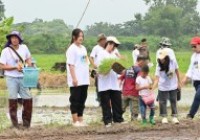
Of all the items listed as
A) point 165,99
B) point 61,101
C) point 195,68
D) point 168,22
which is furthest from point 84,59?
point 168,22

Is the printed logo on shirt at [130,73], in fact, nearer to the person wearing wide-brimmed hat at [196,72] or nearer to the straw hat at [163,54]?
the straw hat at [163,54]

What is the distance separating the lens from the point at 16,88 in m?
10.3

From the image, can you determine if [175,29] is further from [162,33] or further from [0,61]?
[0,61]

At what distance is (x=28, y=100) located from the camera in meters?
10.4

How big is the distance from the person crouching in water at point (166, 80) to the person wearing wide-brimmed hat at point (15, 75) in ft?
8.31

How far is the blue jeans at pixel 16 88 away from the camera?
33.6 feet

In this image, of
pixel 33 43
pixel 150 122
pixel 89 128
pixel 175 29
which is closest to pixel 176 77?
pixel 150 122

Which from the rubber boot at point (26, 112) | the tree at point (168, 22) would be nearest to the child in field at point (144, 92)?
the rubber boot at point (26, 112)

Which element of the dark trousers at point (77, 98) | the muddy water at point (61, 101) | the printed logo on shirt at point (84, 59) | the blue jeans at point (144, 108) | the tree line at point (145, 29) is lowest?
the muddy water at point (61, 101)

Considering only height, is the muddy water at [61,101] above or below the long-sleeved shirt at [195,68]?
below

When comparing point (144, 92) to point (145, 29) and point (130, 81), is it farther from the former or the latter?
point (145, 29)

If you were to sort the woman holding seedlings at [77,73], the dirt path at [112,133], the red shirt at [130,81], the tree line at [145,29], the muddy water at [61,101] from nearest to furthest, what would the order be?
the dirt path at [112,133] < the woman holding seedlings at [77,73] < the red shirt at [130,81] < the muddy water at [61,101] < the tree line at [145,29]

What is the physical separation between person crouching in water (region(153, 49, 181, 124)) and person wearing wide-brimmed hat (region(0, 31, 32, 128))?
2.53m

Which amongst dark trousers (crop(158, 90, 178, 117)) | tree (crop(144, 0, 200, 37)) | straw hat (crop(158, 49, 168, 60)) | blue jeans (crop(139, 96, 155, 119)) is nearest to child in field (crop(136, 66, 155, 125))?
blue jeans (crop(139, 96, 155, 119))
